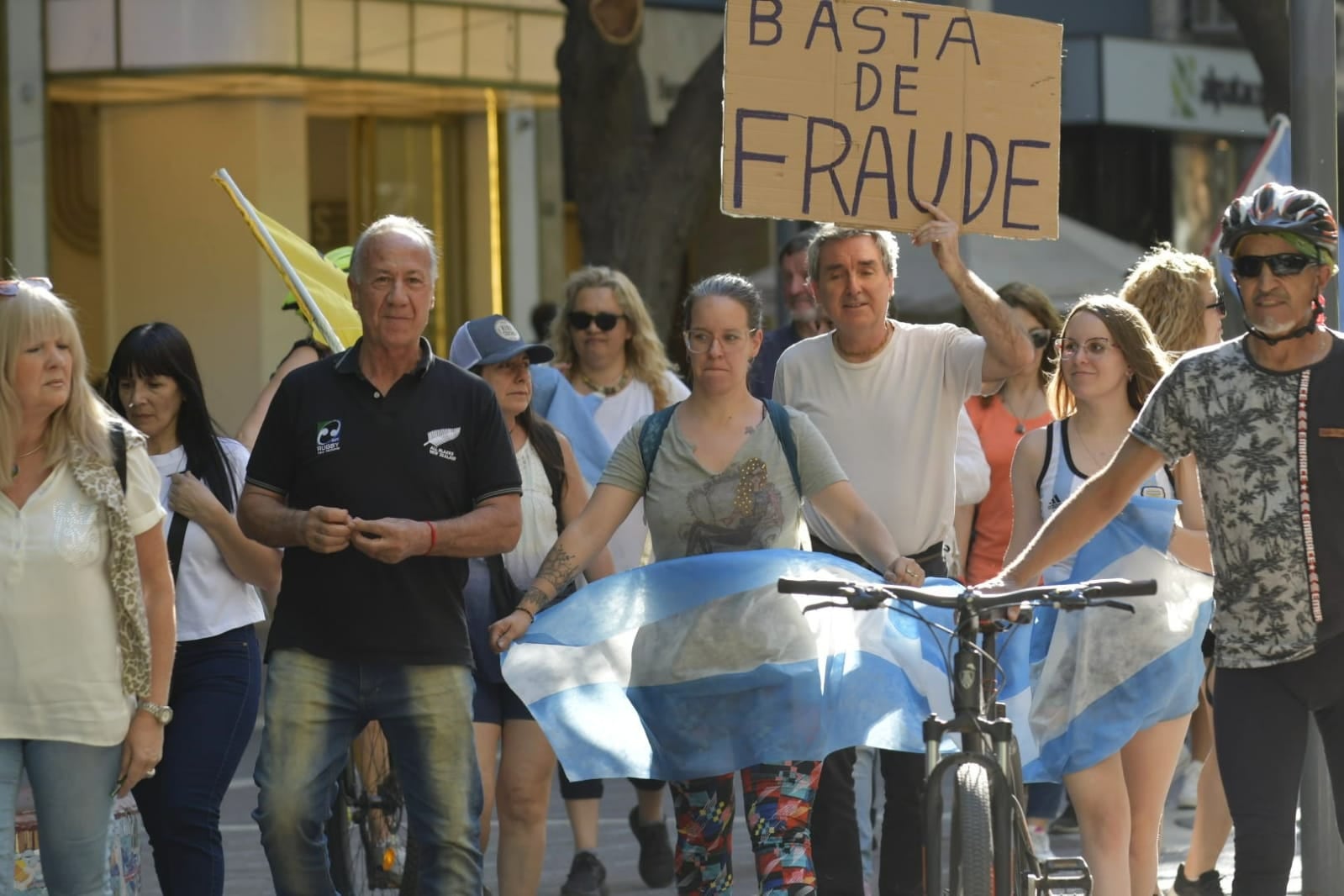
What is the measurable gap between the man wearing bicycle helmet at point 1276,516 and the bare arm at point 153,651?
2428mm

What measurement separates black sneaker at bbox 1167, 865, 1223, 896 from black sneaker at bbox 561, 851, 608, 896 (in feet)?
6.27

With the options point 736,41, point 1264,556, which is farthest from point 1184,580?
point 736,41

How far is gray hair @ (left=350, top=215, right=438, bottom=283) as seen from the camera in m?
6.07

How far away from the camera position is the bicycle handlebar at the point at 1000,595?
16.6 ft

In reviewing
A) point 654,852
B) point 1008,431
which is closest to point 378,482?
point 654,852

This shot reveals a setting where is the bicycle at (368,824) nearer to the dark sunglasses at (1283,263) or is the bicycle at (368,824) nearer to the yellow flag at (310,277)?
the yellow flag at (310,277)

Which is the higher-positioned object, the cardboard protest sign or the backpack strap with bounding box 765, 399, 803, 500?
the cardboard protest sign

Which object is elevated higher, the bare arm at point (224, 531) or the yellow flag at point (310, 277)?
the yellow flag at point (310, 277)

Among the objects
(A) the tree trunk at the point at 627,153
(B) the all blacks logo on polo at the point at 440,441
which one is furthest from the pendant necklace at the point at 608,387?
(A) the tree trunk at the point at 627,153

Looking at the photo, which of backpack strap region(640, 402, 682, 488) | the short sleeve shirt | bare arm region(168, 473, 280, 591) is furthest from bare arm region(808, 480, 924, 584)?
the short sleeve shirt

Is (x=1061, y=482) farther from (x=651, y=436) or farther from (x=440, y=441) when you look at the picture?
(x=440, y=441)

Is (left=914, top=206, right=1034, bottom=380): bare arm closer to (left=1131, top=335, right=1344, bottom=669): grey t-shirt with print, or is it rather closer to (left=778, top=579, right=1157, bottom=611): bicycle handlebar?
(left=1131, top=335, right=1344, bottom=669): grey t-shirt with print

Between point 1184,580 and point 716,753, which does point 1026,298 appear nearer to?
point 1184,580

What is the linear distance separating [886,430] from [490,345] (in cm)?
134
